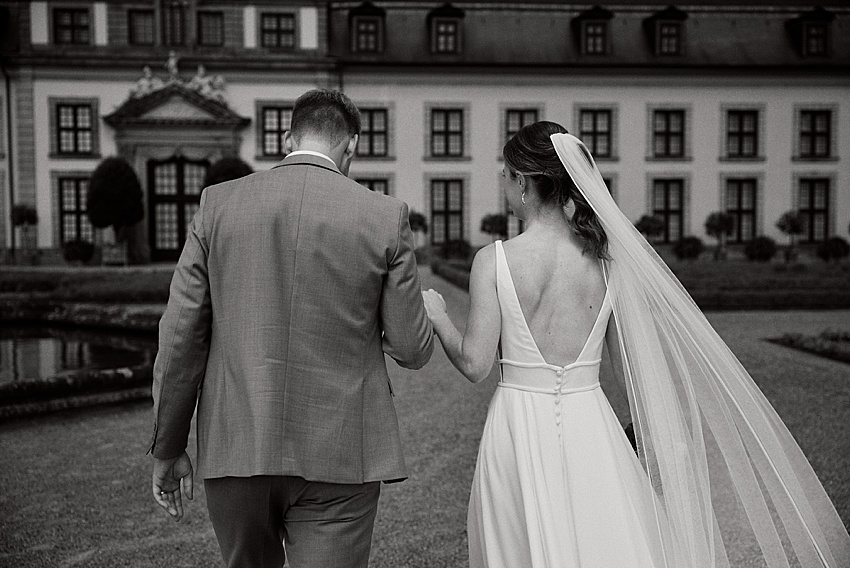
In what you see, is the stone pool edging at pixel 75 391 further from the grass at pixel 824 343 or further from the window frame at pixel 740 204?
the window frame at pixel 740 204

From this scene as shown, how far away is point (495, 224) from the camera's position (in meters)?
26.5

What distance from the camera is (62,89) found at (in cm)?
2644

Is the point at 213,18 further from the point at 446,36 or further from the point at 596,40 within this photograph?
the point at 596,40

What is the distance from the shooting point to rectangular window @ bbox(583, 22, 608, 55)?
28.3 m

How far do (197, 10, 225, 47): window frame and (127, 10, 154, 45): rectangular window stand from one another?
1.48 m

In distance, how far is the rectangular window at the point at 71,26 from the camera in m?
26.4

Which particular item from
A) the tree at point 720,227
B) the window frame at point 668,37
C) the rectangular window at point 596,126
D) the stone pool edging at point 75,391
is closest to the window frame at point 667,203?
the tree at point 720,227

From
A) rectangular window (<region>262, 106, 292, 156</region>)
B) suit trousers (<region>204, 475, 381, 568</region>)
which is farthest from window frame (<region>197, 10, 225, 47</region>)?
suit trousers (<region>204, 475, 381, 568</region>)

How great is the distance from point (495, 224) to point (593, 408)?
23950 millimetres

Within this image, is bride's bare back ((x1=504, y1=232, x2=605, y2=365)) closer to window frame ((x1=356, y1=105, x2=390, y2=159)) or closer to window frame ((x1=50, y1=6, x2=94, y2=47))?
window frame ((x1=356, y1=105, x2=390, y2=159))

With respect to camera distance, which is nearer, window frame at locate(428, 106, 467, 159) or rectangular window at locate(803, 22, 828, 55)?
window frame at locate(428, 106, 467, 159)

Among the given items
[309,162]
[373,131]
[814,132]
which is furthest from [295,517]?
[814,132]

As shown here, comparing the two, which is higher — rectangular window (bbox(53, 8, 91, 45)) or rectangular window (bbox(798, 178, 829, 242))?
rectangular window (bbox(53, 8, 91, 45))

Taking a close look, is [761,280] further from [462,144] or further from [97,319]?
[462,144]
